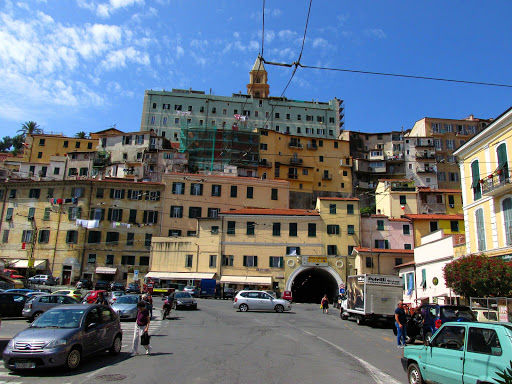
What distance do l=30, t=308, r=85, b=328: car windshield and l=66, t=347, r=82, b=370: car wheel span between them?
2.19ft

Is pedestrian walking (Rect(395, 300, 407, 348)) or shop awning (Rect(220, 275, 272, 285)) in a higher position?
shop awning (Rect(220, 275, 272, 285))

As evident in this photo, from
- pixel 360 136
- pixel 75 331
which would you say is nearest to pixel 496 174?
pixel 75 331

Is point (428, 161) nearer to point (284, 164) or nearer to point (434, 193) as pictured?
point (434, 193)

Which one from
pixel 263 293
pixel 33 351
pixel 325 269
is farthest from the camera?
pixel 325 269

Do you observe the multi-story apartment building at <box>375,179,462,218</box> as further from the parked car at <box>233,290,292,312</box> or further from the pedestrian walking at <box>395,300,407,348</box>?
the pedestrian walking at <box>395,300,407,348</box>

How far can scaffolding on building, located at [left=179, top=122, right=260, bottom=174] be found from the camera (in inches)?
2782

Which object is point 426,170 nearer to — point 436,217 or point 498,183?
point 436,217

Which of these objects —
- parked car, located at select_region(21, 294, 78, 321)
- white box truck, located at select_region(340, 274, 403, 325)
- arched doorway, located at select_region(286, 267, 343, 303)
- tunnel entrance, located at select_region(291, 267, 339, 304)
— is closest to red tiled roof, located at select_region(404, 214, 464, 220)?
arched doorway, located at select_region(286, 267, 343, 303)

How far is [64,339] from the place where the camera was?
9.59m

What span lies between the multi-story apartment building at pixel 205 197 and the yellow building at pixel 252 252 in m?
4.73

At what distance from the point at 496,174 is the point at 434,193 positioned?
36697 mm

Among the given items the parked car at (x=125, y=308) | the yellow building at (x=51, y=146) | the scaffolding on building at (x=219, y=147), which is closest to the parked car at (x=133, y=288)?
the parked car at (x=125, y=308)

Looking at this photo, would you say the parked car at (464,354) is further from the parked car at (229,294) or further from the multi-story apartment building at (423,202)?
the multi-story apartment building at (423,202)

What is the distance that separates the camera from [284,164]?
2933 inches
